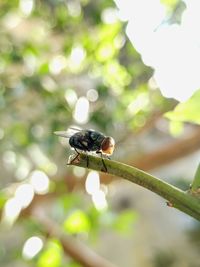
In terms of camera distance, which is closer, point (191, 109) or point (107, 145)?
point (191, 109)

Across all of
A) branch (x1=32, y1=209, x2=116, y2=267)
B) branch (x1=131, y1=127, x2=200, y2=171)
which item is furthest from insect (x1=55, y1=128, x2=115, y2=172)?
branch (x1=131, y1=127, x2=200, y2=171)

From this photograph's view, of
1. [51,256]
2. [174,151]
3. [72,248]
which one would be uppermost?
[174,151]

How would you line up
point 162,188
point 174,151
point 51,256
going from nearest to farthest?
point 162,188 → point 51,256 → point 174,151

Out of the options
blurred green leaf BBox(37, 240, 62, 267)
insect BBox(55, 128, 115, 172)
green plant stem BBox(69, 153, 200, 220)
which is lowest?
green plant stem BBox(69, 153, 200, 220)

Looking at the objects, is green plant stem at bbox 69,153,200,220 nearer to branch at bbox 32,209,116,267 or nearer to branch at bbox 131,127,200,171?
branch at bbox 32,209,116,267

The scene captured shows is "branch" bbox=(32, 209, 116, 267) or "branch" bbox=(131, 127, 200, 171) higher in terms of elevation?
"branch" bbox=(131, 127, 200, 171)

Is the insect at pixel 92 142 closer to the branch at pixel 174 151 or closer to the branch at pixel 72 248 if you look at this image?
the branch at pixel 72 248

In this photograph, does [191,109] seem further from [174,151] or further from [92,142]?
[174,151]

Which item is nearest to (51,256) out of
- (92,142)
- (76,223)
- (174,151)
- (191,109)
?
(76,223)

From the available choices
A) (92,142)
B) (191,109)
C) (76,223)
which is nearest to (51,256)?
(76,223)

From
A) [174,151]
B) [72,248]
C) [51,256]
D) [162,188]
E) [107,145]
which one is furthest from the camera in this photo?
[174,151]

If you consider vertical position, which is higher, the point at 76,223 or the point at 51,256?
the point at 76,223

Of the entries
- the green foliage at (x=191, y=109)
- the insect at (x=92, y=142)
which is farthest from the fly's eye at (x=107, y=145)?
the green foliage at (x=191, y=109)
